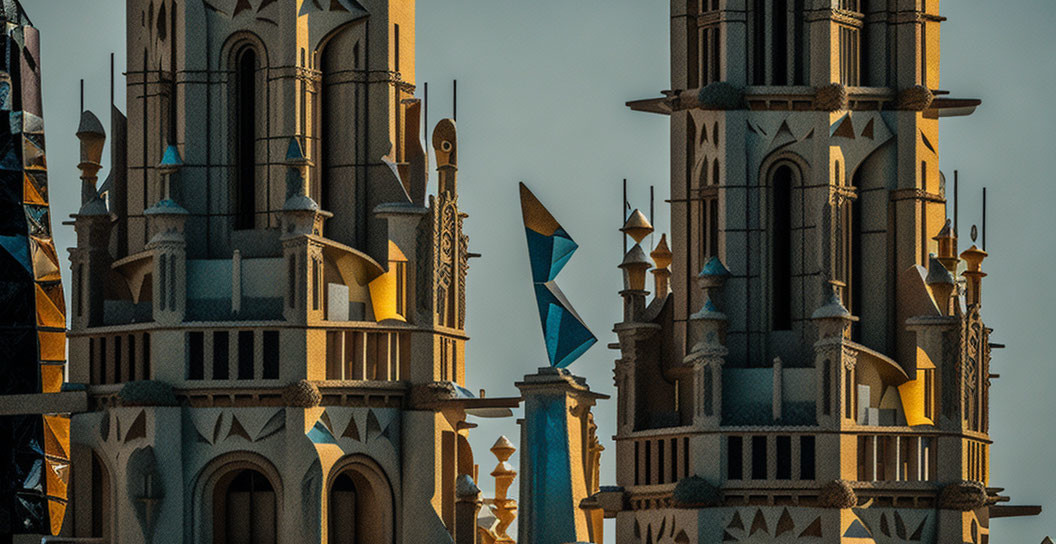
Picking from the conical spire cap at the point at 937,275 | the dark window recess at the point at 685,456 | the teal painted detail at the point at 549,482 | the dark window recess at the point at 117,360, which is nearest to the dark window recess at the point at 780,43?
the conical spire cap at the point at 937,275

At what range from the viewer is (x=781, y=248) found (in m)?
78.8

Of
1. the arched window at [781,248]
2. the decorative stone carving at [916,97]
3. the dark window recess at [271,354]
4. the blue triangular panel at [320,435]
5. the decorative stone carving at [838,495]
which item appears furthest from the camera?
the dark window recess at [271,354]

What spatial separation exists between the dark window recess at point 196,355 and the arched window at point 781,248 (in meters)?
14.2

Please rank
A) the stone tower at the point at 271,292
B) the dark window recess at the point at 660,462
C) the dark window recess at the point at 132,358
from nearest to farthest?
the dark window recess at the point at 660,462, the stone tower at the point at 271,292, the dark window recess at the point at 132,358

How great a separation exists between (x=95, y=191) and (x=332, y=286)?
20.3 feet

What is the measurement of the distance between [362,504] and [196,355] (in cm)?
503

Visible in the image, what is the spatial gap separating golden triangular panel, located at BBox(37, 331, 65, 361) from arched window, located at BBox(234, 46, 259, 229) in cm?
2289

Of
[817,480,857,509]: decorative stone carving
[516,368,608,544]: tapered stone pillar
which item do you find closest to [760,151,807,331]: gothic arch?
[817,480,857,509]: decorative stone carving

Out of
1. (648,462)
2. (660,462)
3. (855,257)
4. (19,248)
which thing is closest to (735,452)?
(660,462)

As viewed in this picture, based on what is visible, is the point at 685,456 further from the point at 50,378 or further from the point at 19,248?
the point at 19,248

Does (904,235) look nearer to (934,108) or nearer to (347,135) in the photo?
(934,108)

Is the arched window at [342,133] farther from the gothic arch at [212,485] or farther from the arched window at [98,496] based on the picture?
the arched window at [98,496]

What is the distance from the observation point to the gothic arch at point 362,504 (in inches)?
3406

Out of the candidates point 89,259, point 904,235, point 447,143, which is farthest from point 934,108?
point 89,259
